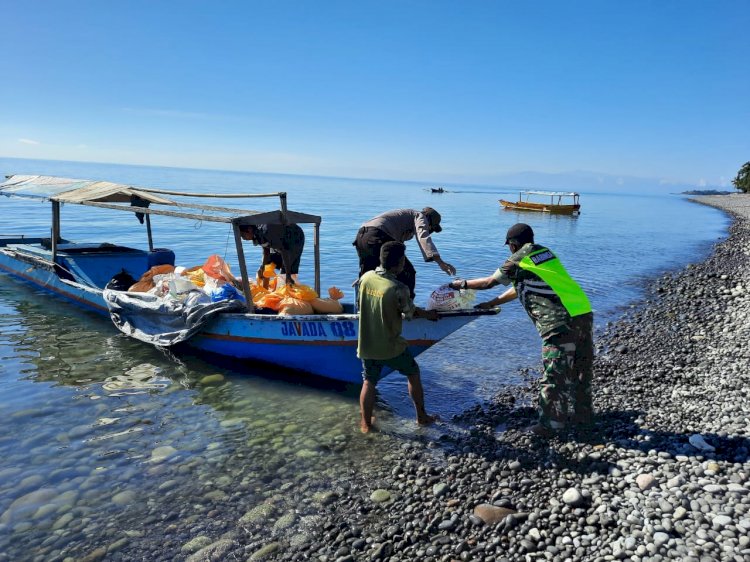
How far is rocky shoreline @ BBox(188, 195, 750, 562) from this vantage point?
3799 mm

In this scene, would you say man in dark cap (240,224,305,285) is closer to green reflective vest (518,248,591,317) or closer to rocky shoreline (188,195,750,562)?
rocky shoreline (188,195,750,562)

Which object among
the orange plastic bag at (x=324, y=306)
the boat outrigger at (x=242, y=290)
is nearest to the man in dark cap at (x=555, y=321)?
the boat outrigger at (x=242, y=290)

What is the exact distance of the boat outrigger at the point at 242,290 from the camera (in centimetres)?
708

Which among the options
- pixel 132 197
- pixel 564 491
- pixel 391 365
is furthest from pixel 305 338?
pixel 132 197

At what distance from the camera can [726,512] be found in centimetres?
382

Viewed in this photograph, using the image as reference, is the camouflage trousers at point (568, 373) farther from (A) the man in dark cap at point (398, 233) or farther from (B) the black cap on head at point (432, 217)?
(B) the black cap on head at point (432, 217)

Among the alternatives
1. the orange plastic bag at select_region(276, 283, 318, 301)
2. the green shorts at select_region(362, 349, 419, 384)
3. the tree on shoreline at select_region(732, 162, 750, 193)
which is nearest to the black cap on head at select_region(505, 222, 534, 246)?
the green shorts at select_region(362, 349, 419, 384)

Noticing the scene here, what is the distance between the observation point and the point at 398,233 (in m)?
6.89

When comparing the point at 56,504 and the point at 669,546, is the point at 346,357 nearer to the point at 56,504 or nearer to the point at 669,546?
the point at 56,504

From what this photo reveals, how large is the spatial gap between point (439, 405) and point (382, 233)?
2533mm

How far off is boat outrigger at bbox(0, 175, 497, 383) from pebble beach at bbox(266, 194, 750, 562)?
64.1 inches

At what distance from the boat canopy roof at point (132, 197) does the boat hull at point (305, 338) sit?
1.65 metres

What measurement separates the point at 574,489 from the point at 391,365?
230 centimetres

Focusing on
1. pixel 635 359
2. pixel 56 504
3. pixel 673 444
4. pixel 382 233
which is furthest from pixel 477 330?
pixel 56 504
